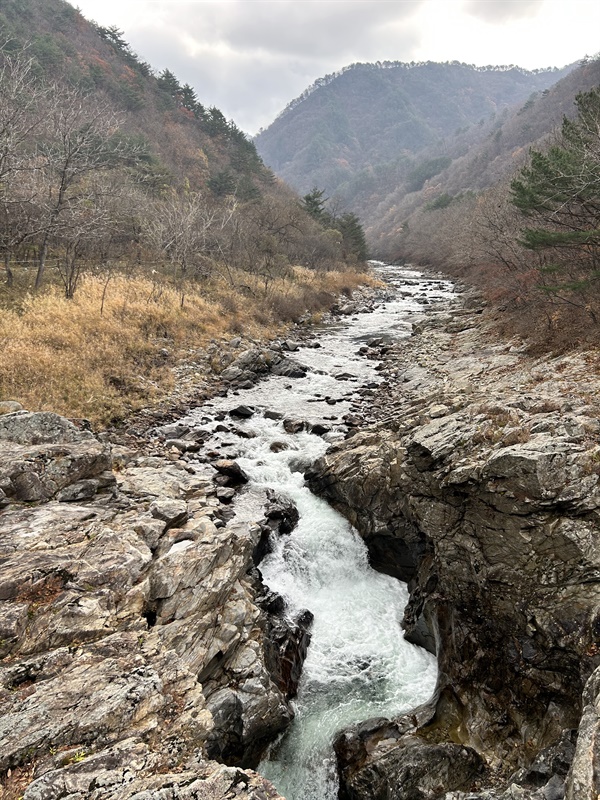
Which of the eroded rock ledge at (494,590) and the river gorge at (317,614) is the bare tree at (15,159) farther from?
the eroded rock ledge at (494,590)

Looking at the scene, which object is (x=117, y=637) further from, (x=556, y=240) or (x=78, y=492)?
(x=556, y=240)

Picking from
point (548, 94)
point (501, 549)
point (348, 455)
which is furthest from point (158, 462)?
point (548, 94)

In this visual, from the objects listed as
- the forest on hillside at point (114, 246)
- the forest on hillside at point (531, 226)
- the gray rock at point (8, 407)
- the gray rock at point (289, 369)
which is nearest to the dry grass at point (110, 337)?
the forest on hillside at point (114, 246)

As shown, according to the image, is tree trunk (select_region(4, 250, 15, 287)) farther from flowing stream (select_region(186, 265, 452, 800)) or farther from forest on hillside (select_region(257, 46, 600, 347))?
forest on hillside (select_region(257, 46, 600, 347))

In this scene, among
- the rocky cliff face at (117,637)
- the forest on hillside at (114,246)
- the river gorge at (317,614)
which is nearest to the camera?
the rocky cliff face at (117,637)

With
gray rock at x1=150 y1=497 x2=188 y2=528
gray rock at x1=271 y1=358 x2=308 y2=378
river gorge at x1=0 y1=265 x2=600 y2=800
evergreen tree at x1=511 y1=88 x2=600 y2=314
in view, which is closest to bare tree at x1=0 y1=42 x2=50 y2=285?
gray rock at x1=271 y1=358 x2=308 y2=378

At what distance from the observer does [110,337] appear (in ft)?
66.0

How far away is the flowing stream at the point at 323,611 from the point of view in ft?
24.2

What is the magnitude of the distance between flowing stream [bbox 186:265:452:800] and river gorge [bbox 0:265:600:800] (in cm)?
5

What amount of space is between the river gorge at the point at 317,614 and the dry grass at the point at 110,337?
3.99 m

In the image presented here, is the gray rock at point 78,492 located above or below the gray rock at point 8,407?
below

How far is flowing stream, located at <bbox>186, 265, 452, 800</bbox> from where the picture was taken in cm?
738

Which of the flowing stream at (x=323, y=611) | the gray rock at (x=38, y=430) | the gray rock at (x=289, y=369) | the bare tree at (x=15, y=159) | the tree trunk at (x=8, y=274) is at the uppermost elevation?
the bare tree at (x=15, y=159)

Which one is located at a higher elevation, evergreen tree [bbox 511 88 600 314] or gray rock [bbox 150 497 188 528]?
evergreen tree [bbox 511 88 600 314]
